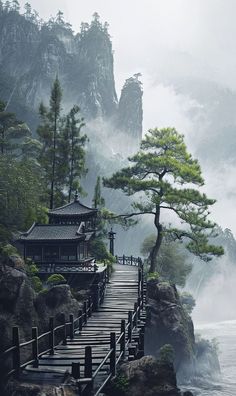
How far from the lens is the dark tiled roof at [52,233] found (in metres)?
38.3

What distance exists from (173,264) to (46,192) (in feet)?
71.9

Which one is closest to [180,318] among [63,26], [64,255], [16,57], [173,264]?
[64,255]

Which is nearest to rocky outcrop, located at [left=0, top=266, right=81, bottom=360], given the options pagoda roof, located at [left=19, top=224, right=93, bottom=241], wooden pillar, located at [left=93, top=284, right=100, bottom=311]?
wooden pillar, located at [left=93, top=284, right=100, bottom=311]

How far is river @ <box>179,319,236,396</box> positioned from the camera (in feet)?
158

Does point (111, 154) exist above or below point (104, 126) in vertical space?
below

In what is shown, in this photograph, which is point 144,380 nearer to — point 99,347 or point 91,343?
point 99,347

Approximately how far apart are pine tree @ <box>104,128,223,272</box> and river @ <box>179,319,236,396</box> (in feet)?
50.6

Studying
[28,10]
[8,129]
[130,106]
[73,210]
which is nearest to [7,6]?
[28,10]

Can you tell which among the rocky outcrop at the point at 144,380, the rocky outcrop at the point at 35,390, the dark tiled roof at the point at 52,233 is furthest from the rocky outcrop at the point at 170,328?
the rocky outcrop at the point at 35,390

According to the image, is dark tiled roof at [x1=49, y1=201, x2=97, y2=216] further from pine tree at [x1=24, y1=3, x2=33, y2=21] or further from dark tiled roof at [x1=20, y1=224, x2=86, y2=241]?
pine tree at [x1=24, y1=3, x2=33, y2=21]

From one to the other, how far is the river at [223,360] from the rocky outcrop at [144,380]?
26802mm

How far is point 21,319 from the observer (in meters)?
27.0

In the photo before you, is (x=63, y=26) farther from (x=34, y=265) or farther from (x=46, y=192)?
(x=34, y=265)

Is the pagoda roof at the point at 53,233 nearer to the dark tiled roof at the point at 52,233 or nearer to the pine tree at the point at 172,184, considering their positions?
the dark tiled roof at the point at 52,233
